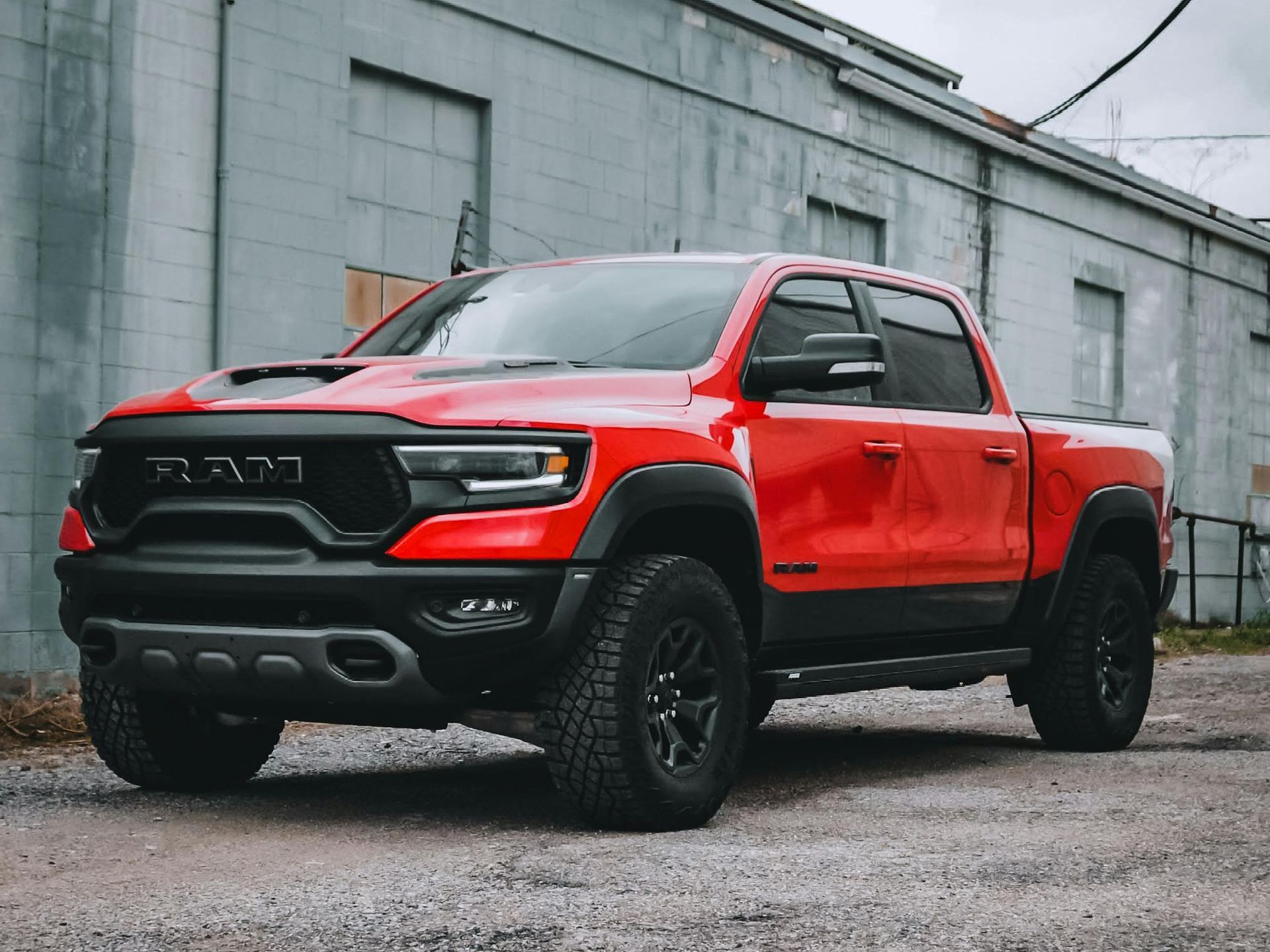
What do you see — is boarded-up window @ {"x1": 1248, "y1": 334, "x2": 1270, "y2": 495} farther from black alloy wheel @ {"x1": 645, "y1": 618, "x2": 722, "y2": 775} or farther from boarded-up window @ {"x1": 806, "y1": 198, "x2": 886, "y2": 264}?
black alloy wheel @ {"x1": 645, "y1": 618, "x2": 722, "y2": 775}

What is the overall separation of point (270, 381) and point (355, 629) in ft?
3.24

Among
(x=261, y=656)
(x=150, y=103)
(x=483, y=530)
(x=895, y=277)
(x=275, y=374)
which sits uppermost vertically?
(x=150, y=103)

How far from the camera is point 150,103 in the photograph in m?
10.5

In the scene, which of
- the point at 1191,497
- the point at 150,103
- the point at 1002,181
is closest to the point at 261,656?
the point at 150,103

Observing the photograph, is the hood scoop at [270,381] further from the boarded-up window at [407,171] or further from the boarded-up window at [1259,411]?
the boarded-up window at [1259,411]

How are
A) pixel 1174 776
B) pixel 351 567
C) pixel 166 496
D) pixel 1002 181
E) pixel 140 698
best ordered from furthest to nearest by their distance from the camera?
pixel 1002 181
pixel 1174 776
pixel 140 698
pixel 166 496
pixel 351 567

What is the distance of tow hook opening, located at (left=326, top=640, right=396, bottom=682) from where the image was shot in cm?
517

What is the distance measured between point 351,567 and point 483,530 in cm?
39

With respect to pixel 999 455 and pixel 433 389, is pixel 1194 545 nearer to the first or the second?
pixel 999 455

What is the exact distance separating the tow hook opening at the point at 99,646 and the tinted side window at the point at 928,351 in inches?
122

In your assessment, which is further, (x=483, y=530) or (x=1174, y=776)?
(x=1174, y=776)

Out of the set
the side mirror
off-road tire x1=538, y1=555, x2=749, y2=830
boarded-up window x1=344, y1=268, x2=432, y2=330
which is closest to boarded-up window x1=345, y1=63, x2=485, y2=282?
boarded-up window x1=344, y1=268, x2=432, y2=330

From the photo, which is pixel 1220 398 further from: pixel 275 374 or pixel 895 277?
pixel 275 374

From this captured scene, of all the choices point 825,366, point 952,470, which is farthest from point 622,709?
point 952,470
